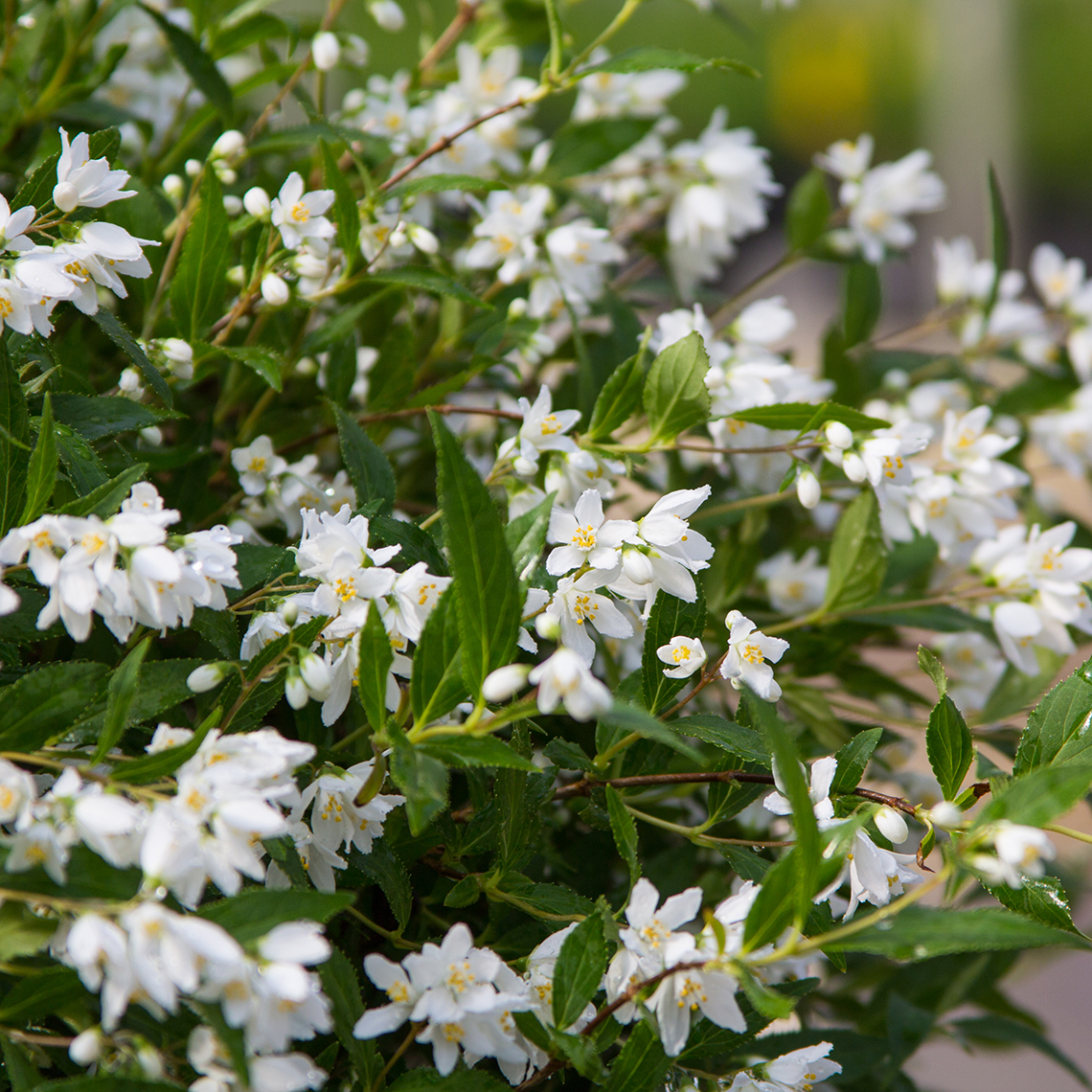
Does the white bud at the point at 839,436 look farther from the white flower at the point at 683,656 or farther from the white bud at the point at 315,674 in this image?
the white bud at the point at 315,674

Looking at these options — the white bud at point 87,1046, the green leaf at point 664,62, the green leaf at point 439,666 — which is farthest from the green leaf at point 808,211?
the white bud at point 87,1046

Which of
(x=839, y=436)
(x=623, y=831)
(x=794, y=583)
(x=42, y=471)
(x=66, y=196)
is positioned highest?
(x=66, y=196)

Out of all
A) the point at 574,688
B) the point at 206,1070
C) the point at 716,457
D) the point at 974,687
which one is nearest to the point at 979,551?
the point at 974,687

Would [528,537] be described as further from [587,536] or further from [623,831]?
[623,831]

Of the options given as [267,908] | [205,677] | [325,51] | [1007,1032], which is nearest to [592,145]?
[325,51]

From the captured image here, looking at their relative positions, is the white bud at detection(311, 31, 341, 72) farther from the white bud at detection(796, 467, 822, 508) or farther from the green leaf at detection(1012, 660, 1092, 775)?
the green leaf at detection(1012, 660, 1092, 775)

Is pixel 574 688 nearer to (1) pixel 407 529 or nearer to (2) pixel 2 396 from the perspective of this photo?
(1) pixel 407 529
